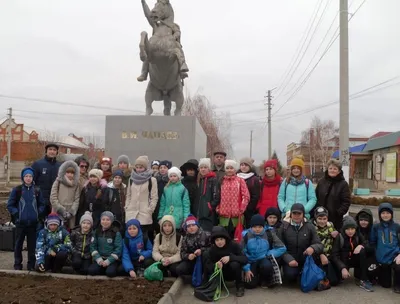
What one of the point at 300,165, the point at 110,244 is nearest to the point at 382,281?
the point at 300,165

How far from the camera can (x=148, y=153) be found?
9.27 meters

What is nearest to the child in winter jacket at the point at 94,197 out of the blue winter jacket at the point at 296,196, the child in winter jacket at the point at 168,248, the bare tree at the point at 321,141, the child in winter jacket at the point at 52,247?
the child in winter jacket at the point at 52,247

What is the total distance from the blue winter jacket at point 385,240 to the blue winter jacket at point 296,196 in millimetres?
862

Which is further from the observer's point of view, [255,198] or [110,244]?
[255,198]

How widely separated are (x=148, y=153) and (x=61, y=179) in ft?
11.9

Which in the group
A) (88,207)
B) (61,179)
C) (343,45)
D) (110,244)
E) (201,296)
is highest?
(343,45)

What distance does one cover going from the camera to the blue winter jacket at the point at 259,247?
17.0ft

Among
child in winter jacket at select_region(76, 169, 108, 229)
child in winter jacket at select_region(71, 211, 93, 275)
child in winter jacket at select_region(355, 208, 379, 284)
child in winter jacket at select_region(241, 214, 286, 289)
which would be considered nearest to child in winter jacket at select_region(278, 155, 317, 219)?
child in winter jacket at select_region(241, 214, 286, 289)

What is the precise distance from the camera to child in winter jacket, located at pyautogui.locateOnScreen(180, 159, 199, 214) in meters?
5.97

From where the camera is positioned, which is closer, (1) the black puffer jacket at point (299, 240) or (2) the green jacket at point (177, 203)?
(1) the black puffer jacket at point (299, 240)

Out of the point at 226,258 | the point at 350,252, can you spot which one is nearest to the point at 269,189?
the point at 350,252

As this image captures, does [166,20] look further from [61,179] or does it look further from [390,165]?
[390,165]

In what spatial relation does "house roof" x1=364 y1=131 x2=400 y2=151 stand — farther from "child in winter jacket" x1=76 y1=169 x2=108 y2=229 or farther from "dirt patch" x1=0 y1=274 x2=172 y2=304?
"dirt patch" x1=0 y1=274 x2=172 y2=304

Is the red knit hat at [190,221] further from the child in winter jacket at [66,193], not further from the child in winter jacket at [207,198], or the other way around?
the child in winter jacket at [66,193]
